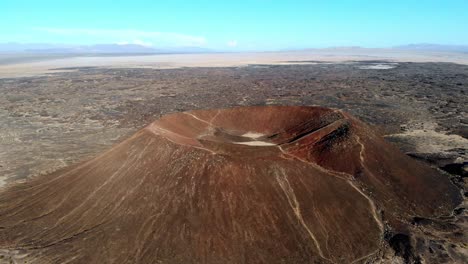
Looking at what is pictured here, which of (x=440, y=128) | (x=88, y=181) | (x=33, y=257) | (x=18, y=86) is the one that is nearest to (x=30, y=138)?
(x=88, y=181)

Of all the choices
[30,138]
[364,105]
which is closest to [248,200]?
[30,138]

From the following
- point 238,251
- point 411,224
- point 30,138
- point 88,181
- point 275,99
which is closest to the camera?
point 238,251

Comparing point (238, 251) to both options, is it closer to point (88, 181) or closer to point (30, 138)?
point (88, 181)

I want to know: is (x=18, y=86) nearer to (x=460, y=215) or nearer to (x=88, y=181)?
(x=88, y=181)

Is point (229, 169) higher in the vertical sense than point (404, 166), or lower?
higher

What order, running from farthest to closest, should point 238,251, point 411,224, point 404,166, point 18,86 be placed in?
1. point 18,86
2. point 404,166
3. point 411,224
4. point 238,251

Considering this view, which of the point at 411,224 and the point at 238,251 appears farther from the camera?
the point at 411,224
